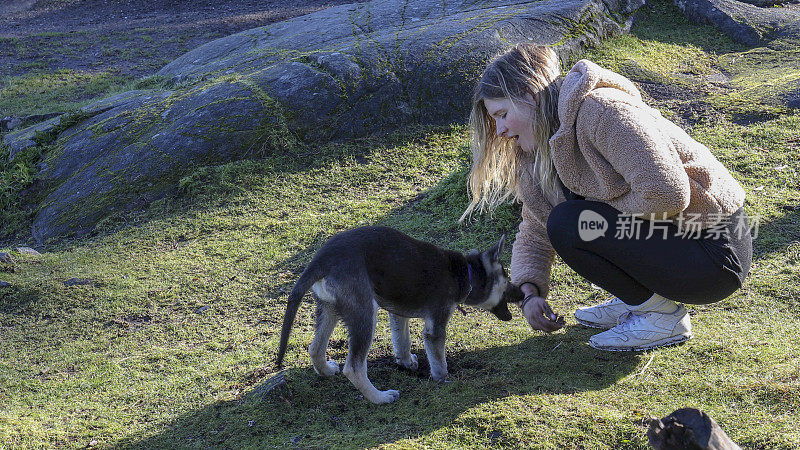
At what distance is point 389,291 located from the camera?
14.6 ft

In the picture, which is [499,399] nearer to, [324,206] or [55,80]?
[324,206]

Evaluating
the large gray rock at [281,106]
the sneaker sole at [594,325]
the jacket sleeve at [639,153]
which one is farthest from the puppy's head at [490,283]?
the large gray rock at [281,106]

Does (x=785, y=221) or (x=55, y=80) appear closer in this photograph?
(x=785, y=221)

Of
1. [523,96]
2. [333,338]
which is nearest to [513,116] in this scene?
[523,96]

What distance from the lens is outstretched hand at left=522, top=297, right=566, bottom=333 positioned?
4.54 meters

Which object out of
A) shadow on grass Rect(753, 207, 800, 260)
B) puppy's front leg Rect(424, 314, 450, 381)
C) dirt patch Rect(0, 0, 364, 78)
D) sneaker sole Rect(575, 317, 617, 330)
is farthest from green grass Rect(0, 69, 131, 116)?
shadow on grass Rect(753, 207, 800, 260)

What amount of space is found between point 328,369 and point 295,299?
0.80m

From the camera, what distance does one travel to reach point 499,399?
4.00m

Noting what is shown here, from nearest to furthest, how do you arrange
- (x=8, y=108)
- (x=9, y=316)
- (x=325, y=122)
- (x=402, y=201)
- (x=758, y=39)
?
(x=9, y=316) → (x=402, y=201) → (x=325, y=122) → (x=758, y=39) → (x=8, y=108)

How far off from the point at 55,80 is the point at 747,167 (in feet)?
39.8

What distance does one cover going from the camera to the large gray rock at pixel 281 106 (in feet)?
27.0

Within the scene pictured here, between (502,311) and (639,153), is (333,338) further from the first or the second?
(639,153)

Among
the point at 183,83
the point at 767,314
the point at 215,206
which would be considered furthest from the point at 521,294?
the point at 183,83

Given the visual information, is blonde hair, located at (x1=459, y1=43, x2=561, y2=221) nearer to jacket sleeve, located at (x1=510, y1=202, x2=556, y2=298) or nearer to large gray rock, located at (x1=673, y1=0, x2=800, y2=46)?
jacket sleeve, located at (x1=510, y1=202, x2=556, y2=298)
